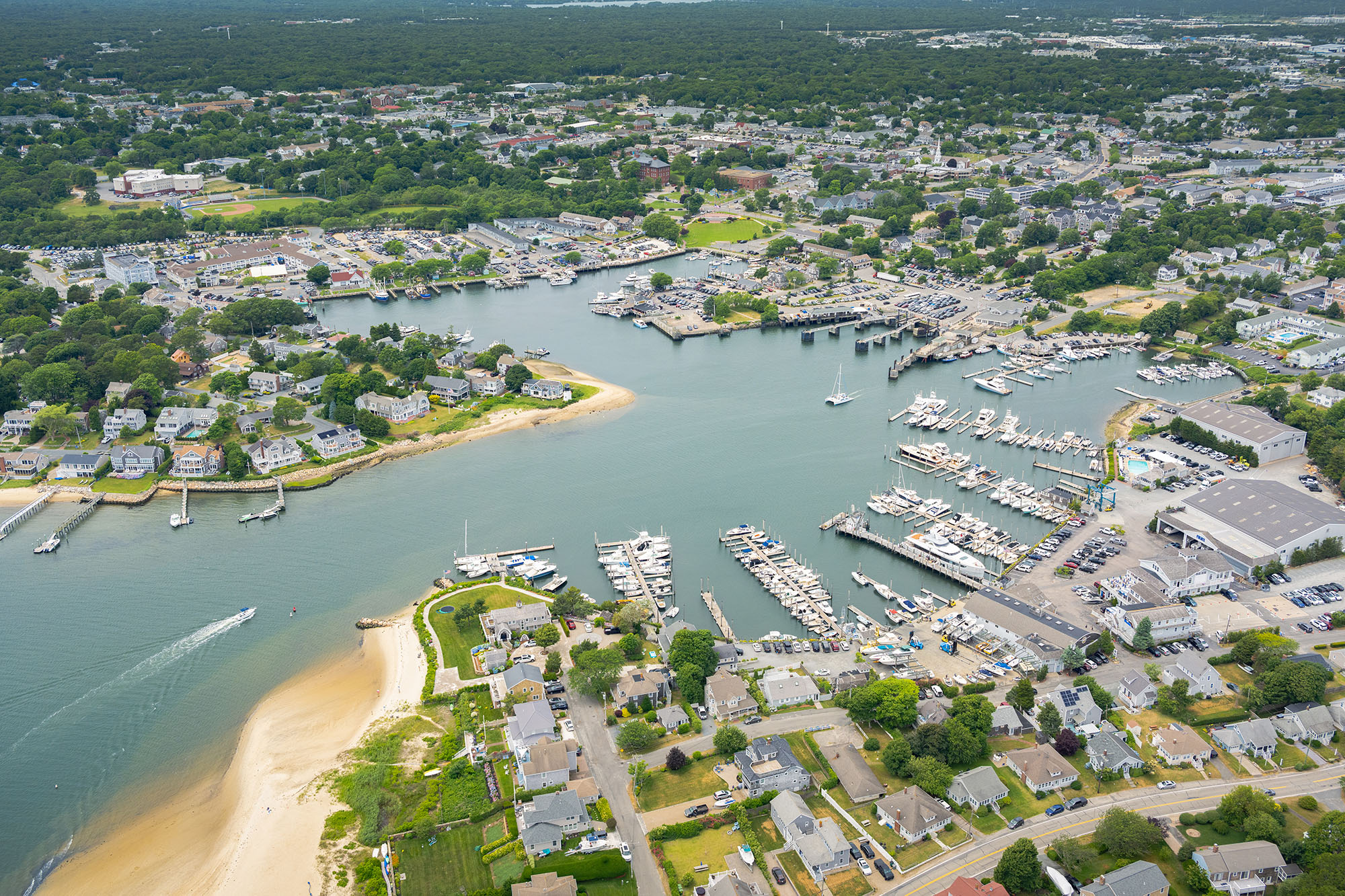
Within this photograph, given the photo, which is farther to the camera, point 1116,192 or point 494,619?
point 1116,192

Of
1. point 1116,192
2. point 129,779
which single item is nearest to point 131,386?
point 129,779

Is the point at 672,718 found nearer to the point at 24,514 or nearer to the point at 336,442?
the point at 336,442

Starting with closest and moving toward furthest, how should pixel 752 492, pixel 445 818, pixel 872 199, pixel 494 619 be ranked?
1. pixel 445 818
2. pixel 494 619
3. pixel 752 492
4. pixel 872 199

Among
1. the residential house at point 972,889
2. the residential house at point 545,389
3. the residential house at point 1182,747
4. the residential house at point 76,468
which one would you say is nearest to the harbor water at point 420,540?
the residential house at point 545,389

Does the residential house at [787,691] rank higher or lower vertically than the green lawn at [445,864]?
higher

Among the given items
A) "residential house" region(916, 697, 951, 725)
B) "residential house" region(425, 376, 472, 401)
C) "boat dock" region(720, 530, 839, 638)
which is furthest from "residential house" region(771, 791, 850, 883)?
"residential house" region(425, 376, 472, 401)

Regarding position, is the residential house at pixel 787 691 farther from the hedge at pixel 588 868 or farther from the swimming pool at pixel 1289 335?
the swimming pool at pixel 1289 335

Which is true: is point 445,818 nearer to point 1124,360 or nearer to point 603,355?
point 603,355
